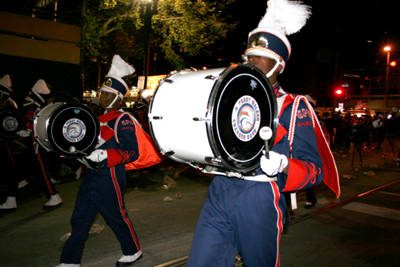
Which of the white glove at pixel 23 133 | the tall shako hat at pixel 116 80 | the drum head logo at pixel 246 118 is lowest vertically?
the white glove at pixel 23 133

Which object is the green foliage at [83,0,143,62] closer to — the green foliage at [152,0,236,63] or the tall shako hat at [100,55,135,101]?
the green foliage at [152,0,236,63]

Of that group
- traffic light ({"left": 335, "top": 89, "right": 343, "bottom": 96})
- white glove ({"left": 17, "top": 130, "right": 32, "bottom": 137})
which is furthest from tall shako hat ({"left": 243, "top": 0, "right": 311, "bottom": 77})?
traffic light ({"left": 335, "top": 89, "right": 343, "bottom": 96})

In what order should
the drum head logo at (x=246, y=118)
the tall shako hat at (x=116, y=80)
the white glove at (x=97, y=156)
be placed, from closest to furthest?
the drum head logo at (x=246, y=118)
the white glove at (x=97, y=156)
the tall shako hat at (x=116, y=80)

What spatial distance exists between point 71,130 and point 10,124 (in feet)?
11.5

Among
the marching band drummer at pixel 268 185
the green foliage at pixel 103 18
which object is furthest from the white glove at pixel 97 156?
the green foliage at pixel 103 18

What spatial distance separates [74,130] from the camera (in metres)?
3.42

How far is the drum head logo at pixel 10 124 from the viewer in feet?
20.0

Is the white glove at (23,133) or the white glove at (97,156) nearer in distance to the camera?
the white glove at (97,156)

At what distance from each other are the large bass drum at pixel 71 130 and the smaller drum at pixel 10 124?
3.14 m

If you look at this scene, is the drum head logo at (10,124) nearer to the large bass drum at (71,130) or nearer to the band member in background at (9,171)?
the band member in background at (9,171)

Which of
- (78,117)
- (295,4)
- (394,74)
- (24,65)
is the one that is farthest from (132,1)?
(394,74)

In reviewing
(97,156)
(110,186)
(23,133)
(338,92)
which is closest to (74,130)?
(97,156)

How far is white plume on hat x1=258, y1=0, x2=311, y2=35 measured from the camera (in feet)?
7.64

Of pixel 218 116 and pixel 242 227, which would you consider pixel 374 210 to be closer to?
pixel 242 227
